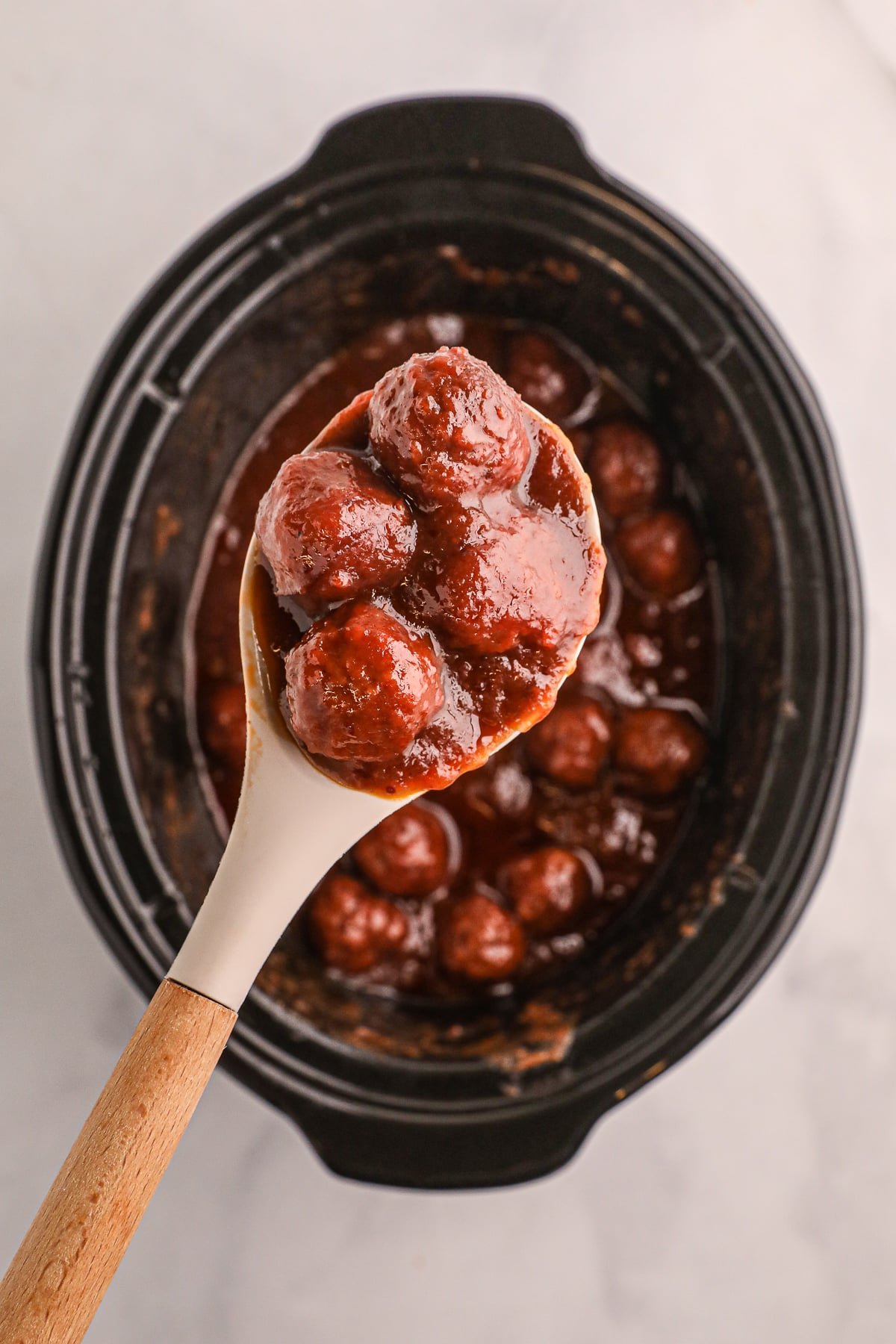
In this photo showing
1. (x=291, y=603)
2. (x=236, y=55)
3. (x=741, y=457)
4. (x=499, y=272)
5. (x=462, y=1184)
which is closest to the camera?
(x=291, y=603)

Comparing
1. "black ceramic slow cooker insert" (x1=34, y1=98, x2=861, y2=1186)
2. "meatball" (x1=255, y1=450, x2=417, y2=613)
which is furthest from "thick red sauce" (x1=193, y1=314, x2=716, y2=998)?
"meatball" (x1=255, y1=450, x2=417, y2=613)

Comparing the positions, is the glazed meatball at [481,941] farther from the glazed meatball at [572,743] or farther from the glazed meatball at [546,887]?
the glazed meatball at [572,743]

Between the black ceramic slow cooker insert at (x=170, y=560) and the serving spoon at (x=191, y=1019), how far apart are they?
19.6 inches

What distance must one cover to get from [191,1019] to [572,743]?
981 mm

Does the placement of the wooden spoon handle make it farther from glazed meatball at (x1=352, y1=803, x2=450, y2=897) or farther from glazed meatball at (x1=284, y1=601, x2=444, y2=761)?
glazed meatball at (x1=352, y1=803, x2=450, y2=897)

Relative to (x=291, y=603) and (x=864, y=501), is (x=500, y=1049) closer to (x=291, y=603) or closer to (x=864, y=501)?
(x=291, y=603)

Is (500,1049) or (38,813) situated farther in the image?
(38,813)

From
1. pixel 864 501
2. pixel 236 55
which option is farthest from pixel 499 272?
pixel 864 501

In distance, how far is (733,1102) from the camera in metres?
2.30

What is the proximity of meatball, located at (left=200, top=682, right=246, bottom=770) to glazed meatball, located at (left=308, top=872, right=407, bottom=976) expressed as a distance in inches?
12.1

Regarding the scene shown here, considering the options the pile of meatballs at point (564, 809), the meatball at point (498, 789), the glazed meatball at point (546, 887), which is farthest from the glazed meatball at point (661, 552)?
the glazed meatball at point (546, 887)

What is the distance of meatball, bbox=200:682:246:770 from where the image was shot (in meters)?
2.11

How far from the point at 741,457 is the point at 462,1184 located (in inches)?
53.0

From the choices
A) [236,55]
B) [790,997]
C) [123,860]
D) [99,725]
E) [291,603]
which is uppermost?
[236,55]
